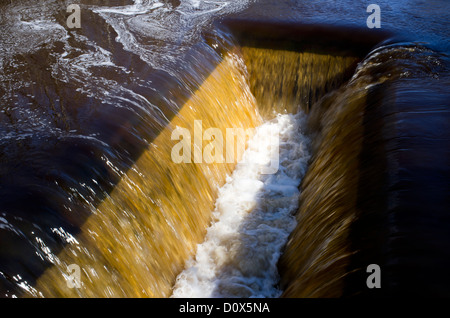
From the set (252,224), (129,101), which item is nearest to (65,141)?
(129,101)

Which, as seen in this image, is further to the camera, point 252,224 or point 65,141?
point 252,224

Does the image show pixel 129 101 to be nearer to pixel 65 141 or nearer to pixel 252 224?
pixel 65 141

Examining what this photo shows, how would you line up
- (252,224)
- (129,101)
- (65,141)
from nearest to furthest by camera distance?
1. (65,141)
2. (129,101)
3. (252,224)

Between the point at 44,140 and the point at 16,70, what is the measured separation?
149 cm

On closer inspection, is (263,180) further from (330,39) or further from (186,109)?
(330,39)

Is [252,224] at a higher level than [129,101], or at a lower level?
lower

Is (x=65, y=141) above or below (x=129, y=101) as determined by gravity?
below

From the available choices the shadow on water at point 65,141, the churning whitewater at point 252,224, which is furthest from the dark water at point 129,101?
the churning whitewater at point 252,224

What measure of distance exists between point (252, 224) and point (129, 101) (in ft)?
5.15

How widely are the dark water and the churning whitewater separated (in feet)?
2.36

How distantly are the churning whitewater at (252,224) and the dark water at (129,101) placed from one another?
28.3 inches

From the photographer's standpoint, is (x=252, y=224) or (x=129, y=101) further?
(x=252, y=224)

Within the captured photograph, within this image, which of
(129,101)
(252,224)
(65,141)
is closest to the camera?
(65,141)

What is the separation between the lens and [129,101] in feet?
13.7
